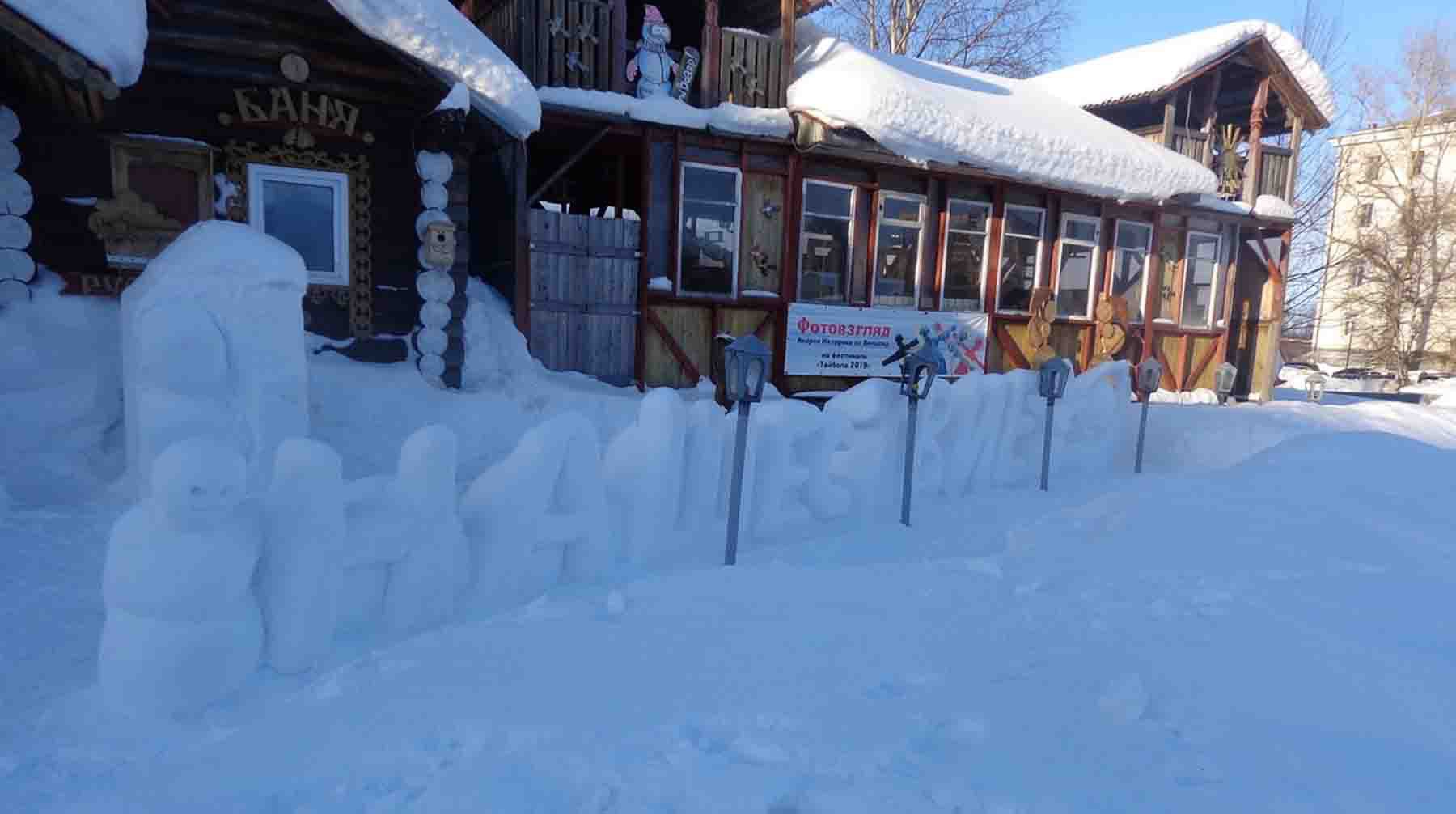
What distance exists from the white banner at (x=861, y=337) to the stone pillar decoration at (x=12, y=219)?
24.8 feet

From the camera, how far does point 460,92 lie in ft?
20.4

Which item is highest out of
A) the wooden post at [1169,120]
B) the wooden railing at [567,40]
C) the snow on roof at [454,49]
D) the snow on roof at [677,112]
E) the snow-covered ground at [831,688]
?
the wooden post at [1169,120]

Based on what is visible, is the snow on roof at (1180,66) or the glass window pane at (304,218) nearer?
the glass window pane at (304,218)

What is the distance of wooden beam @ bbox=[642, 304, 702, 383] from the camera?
31.4 ft

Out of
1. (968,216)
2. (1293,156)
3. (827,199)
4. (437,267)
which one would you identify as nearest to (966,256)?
(968,216)

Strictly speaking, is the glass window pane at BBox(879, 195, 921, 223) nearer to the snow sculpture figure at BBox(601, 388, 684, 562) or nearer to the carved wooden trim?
the carved wooden trim

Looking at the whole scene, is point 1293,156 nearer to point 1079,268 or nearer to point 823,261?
point 1079,268

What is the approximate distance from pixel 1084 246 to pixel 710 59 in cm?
711

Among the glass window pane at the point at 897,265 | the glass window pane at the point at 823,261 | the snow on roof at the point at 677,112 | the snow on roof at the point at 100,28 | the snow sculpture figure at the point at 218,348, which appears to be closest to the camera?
the snow sculpture figure at the point at 218,348

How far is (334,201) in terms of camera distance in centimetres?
696

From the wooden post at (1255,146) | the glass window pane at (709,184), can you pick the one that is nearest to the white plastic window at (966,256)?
the glass window pane at (709,184)

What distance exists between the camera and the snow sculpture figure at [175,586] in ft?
7.66

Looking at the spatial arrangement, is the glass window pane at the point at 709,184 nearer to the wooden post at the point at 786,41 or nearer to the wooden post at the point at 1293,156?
the wooden post at the point at 786,41

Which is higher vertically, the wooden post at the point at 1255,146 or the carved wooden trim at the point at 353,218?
the wooden post at the point at 1255,146
